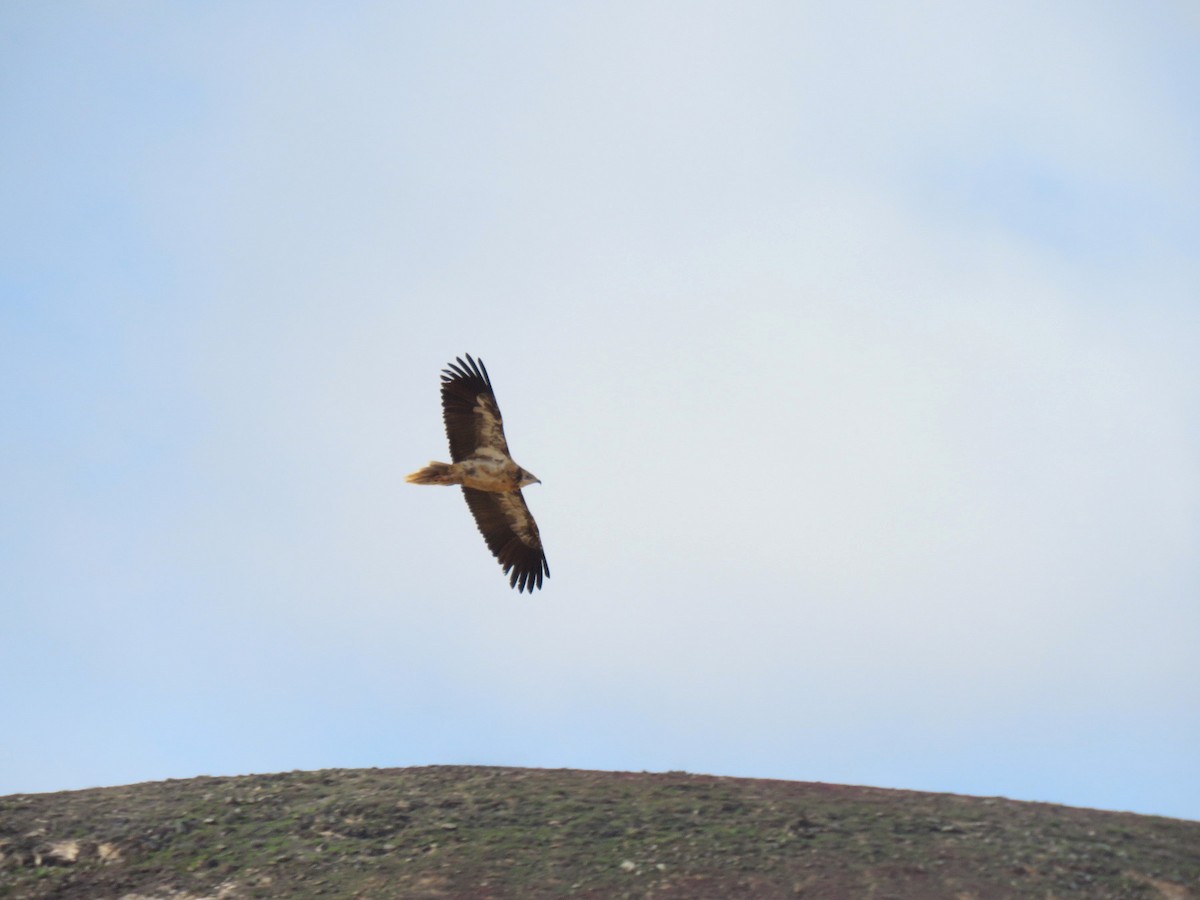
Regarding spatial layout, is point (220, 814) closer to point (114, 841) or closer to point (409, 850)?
point (114, 841)

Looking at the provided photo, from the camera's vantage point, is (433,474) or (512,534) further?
(512,534)

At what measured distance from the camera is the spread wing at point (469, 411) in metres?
25.4

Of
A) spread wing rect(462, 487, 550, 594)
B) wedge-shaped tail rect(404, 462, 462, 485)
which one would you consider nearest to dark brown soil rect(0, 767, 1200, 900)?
spread wing rect(462, 487, 550, 594)

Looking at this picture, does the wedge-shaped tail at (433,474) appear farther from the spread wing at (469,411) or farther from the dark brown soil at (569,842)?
the dark brown soil at (569,842)

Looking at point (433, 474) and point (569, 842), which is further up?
point (433, 474)

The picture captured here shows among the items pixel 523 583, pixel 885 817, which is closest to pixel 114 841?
pixel 523 583

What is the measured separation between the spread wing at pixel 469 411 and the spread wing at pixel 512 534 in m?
1.38

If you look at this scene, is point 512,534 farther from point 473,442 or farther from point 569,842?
point 569,842

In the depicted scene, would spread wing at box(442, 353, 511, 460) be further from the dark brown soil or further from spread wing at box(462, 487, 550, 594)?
the dark brown soil

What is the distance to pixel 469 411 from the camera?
83.5 ft

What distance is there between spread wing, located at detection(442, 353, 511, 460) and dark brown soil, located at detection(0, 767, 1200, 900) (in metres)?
6.17

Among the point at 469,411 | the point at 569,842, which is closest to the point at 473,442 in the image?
the point at 469,411

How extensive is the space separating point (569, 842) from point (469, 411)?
22.3 ft

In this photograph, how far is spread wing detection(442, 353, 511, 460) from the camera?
25406mm
